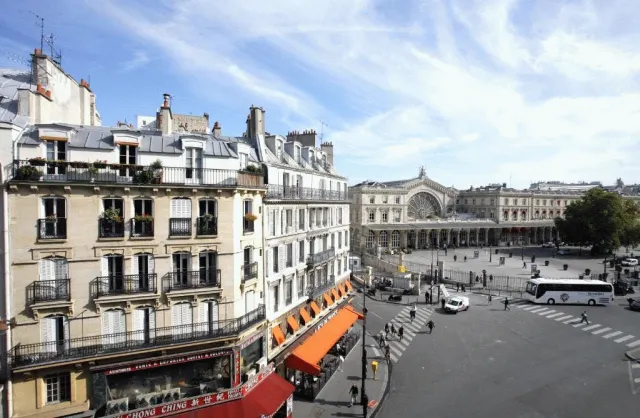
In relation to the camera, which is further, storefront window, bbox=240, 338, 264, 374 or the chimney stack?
the chimney stack

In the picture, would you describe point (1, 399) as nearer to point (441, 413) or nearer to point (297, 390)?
point (297, 390)

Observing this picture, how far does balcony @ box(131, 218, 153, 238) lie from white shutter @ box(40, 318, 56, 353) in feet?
14.9

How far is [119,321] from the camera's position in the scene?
16.1 m

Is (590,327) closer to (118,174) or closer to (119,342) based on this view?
(119,342)

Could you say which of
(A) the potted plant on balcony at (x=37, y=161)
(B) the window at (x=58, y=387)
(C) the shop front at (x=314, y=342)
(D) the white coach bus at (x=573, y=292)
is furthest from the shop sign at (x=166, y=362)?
(D) the white coach bus at (x=573, y=292)

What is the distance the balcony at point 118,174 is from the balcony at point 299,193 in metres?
3.31

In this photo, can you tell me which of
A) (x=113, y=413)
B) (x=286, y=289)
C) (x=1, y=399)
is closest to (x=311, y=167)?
(x=286, y=289)

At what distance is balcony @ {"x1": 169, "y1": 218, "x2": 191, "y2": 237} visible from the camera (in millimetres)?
16859

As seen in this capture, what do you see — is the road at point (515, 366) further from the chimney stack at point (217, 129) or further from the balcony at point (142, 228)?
the chimney stack at point (217, 129)

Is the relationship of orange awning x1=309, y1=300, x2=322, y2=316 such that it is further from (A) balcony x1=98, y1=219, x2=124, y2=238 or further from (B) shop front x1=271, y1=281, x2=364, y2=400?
(A) balcony x1=98, y1=219, x2=124, y2=238

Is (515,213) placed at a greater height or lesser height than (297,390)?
greater

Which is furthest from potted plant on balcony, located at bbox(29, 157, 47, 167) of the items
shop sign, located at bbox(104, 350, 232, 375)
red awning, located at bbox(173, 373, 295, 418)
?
red awning, located at bbox(173, 373, 295, 418)

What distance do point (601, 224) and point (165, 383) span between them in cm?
7551

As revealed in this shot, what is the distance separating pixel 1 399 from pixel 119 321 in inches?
185
